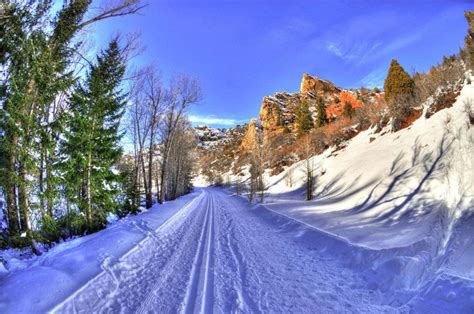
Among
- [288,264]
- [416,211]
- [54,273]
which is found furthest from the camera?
[416,211]

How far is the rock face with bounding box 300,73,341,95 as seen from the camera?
284ft

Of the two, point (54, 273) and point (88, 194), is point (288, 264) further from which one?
point (88, 194)

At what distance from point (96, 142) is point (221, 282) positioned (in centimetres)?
901

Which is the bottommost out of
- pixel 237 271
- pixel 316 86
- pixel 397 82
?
pixel 237 271

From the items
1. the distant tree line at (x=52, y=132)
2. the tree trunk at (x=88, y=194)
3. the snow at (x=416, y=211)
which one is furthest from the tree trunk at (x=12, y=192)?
the snow at (x=416, y=211)

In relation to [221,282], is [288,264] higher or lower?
lower

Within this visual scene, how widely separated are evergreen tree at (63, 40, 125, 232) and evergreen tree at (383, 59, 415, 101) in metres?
27.7

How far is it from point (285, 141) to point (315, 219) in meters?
45.7

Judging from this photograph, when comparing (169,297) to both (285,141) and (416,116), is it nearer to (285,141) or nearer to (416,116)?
(416,116)

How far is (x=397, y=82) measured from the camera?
1170 inches

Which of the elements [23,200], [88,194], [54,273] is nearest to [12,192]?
[23,200]

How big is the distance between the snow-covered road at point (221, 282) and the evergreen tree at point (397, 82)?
2797 centimetres

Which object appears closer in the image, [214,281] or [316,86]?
[214,281]

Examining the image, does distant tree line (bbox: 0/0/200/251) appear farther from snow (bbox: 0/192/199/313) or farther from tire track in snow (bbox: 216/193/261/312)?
tire track in snow (bbox: 216/193/261/312)
